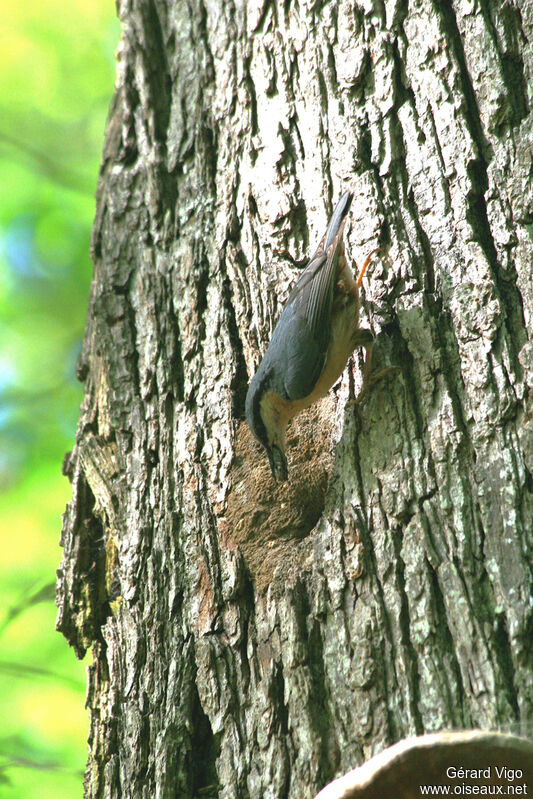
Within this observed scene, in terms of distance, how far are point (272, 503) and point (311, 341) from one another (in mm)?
707

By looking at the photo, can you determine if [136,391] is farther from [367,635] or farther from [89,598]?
[367,635]

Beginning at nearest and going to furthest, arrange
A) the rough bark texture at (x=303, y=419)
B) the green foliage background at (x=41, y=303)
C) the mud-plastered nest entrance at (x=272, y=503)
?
the rough bark texture at (x=303, y=419), the mud-plastered nest entrance at (x=272, y=503), the green foliage background at (x=41, y=303)

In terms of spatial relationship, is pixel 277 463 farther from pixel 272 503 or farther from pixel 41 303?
pixel 41 303

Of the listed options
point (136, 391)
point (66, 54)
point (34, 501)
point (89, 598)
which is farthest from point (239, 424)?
point (66, 54)

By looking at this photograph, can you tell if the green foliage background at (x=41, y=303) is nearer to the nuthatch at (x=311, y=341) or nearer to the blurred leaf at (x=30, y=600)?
the blurred leaf at (x=30, y=600)

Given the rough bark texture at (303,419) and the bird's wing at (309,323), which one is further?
the bird's wing at (309,323)

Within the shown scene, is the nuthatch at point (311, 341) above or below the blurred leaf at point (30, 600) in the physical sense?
above

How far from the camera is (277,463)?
2.73 m

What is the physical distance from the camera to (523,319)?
7.81ft

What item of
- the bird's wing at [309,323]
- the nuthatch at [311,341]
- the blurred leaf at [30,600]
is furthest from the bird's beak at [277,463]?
the blurred leaf at [30,600]

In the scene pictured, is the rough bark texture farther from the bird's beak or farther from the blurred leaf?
the blurred leaf

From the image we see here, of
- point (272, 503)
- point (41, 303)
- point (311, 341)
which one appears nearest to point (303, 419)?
point (311, 341)

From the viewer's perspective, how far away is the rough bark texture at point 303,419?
2.14m

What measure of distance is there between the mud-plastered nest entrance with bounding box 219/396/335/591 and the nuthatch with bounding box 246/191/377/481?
68 millimetres
